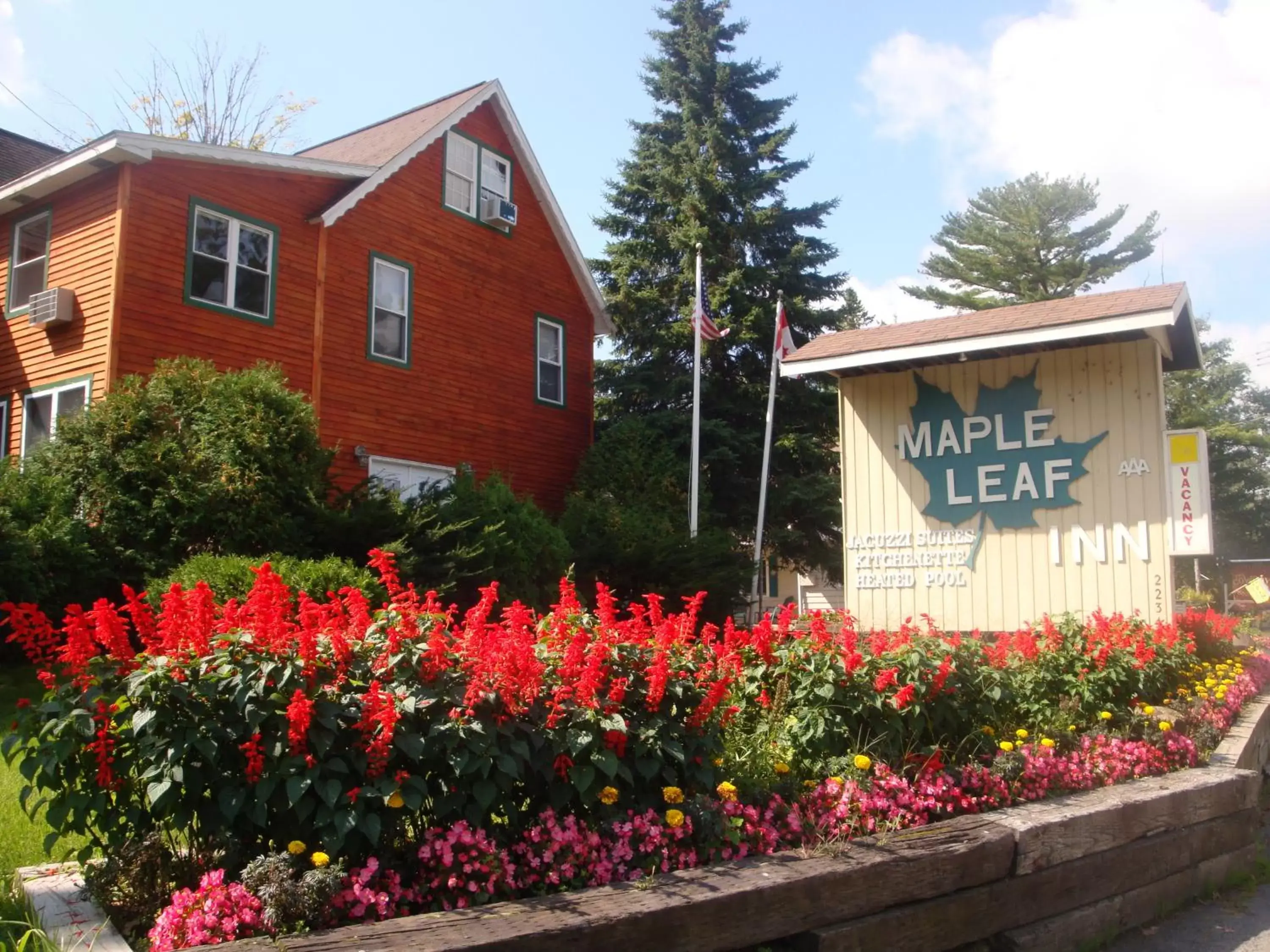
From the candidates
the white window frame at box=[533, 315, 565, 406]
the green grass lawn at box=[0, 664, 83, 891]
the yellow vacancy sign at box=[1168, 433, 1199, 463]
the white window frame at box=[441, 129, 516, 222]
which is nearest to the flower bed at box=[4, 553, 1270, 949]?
the green grass lawn at box=[0, 664, 83, 891]

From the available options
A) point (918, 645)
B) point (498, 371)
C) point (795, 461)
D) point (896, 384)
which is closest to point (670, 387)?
point (795, 461)

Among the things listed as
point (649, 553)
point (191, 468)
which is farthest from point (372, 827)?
point (649, 553)

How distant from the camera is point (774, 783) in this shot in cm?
446

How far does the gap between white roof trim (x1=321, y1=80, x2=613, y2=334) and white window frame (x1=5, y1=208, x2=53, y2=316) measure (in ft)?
11.6

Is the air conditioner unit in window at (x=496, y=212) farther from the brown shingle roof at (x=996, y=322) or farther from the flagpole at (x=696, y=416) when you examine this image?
the brown shingle roof at (x=996, y=322)

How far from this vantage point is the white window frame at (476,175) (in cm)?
1775

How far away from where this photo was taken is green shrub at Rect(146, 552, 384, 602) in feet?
28.6

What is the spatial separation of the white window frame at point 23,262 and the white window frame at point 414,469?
4790 mm

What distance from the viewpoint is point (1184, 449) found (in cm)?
943

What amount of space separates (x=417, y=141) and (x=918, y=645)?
13.7 m

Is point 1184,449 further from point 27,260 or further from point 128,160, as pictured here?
point 27,260

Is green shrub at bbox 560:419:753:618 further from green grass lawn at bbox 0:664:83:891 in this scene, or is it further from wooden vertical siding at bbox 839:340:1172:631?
green grass lawn at bbox 0:664:83:891

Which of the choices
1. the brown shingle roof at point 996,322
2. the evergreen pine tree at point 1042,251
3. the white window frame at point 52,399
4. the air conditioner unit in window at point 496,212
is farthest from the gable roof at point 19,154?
the evergreen pine tree at point 1042,251

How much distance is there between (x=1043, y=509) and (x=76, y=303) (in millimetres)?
11695
